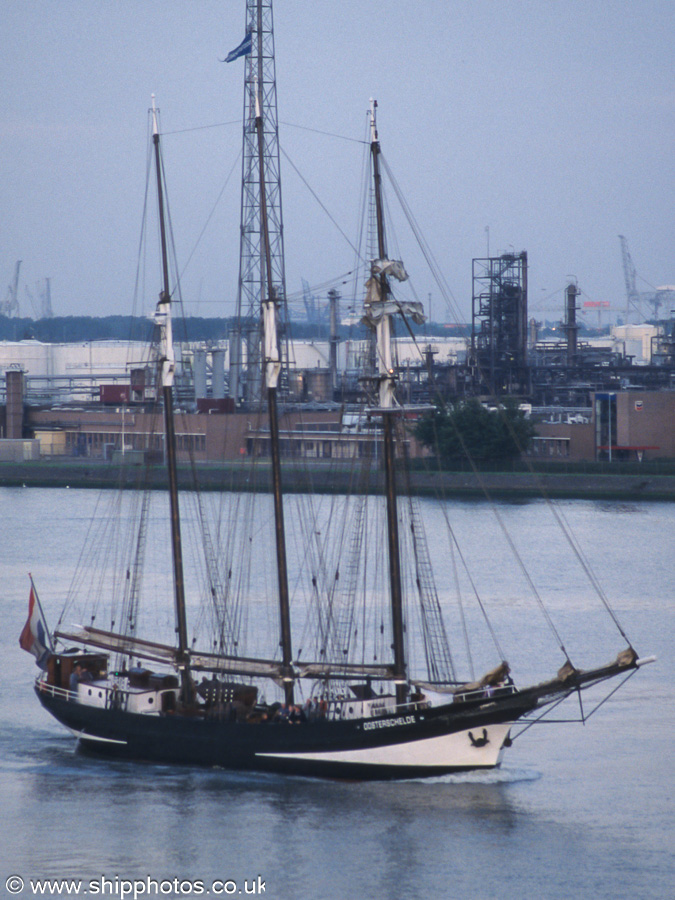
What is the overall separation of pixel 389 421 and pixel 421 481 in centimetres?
1830

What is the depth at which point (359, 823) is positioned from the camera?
779 cm

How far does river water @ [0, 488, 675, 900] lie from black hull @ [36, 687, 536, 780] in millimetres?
108

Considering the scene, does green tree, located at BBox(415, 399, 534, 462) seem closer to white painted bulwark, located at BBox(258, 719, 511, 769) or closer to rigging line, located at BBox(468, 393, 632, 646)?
rigging line, located at BBox(468, 393, 632, 646)

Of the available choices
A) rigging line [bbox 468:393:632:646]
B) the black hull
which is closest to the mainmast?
the black hull

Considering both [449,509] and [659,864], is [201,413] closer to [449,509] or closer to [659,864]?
[449,509]

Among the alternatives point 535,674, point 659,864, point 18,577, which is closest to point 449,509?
point 18,577

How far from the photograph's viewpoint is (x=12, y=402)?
34844 millimetres

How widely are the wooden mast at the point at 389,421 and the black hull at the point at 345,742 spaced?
39 centimetres

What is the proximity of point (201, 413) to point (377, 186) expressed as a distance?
2450cm

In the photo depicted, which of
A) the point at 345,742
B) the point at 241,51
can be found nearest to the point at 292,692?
the point at 345,742

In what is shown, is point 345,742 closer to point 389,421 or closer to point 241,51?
point 389,421

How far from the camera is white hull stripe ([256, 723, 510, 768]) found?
827cm

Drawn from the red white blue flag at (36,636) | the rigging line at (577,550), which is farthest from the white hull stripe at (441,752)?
the red white blue flag at (36,636)

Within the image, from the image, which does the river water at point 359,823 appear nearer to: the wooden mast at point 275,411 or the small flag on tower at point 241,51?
the wooden mast at point 275,411
